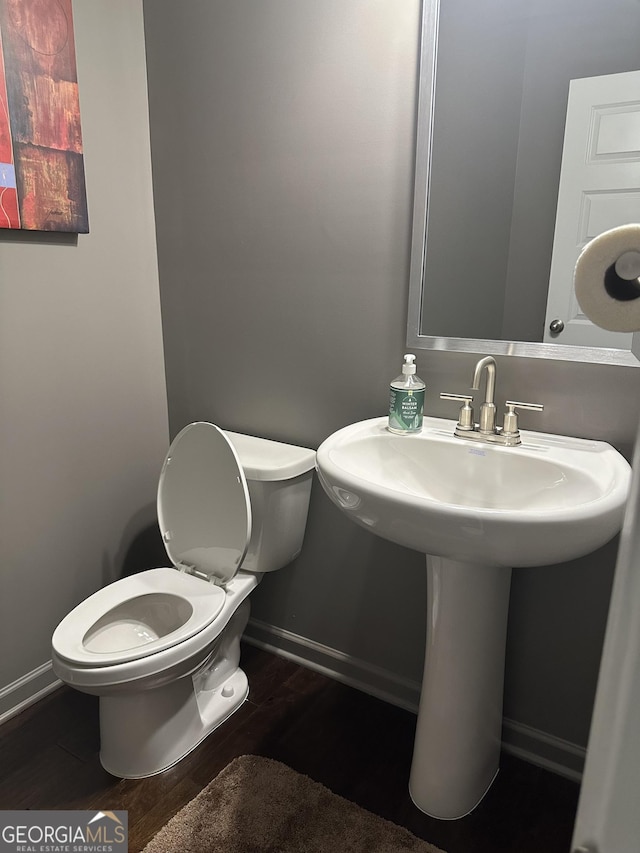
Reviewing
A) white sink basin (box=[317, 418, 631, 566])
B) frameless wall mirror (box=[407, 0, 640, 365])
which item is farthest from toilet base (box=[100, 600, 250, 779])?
frameless wall mirror (box=[407, 0, 640, 365])

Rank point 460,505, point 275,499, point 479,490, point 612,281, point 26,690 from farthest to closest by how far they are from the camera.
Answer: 1. point 26,690
2. point 275,499
3. point 479,490
4. point 460,505
5. point 612,281

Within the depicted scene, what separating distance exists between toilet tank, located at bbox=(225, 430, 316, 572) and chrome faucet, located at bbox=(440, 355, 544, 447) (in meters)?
0.48

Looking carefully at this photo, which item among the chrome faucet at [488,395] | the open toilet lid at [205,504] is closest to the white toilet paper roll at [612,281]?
the chrome faucet at [488,395]

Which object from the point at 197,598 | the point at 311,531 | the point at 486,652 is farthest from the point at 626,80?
the point at 197,598

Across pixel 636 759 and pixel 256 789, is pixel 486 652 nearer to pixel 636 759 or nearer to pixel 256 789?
pixel 256 789

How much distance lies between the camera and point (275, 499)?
1611 mm

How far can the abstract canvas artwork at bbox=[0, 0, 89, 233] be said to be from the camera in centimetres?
145

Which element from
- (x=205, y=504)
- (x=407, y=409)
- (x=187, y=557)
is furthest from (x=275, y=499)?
(x=407, y=409)

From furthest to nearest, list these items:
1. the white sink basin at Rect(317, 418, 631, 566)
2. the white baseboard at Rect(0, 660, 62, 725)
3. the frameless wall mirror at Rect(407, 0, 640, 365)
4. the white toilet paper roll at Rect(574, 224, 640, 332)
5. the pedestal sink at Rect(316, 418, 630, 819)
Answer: the white baseboard at Rect(0, 660, 62, 725), the frameless wall mirror at Rect(407, 0, 640, 365), the pedestal sink at Rect(316, 418, 630, 819), the white sink basin at Rect(317, 418, 631, 566), the white toilet paper roll at Rect(574, 224, 640, 332)

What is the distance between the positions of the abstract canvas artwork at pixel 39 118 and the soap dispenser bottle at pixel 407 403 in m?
1.01

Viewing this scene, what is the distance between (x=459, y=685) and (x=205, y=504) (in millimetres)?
791

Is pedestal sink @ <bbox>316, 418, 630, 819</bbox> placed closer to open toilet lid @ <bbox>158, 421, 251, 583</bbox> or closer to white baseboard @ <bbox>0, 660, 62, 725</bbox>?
open toilet lid @ <bbox>158, 421, 251, 583</bbox>

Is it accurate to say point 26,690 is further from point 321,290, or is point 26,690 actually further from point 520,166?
point 520,166

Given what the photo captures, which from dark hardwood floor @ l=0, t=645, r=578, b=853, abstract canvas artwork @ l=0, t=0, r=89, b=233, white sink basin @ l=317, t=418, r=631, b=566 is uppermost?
abstract canvas artwork @ l=0, t=0, r=89, b=233
